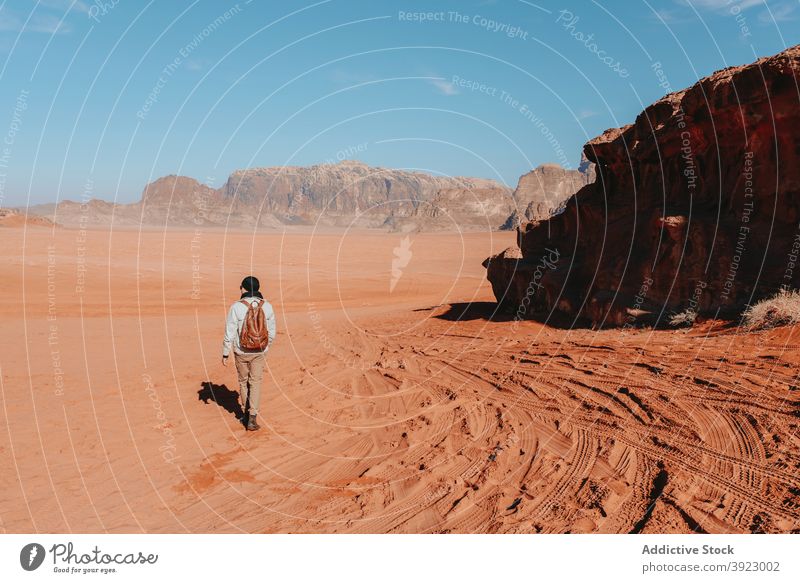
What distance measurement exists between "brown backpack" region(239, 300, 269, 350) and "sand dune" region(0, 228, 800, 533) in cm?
120

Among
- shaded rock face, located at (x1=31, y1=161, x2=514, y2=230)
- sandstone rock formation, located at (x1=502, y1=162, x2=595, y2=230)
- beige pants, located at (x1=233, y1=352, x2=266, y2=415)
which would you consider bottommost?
beige pants, located at (x1=233, y1=352, x2=266, y2=415)

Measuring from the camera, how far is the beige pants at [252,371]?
712 centimetres

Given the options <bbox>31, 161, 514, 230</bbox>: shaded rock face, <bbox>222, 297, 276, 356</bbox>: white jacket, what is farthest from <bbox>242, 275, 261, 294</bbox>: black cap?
<bbox>31, 161, 514, 230</bbox>: shaded rock face

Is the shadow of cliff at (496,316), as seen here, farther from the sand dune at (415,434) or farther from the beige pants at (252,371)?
the beige pants at (252,371)

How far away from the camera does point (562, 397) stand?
7109mm

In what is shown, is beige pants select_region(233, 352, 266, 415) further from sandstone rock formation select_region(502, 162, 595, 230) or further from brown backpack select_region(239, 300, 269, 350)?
sandstone rock formation select_region(502, 162, 595, 230)

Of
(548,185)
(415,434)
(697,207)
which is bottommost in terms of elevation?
(415,434)

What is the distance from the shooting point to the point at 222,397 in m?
8.69

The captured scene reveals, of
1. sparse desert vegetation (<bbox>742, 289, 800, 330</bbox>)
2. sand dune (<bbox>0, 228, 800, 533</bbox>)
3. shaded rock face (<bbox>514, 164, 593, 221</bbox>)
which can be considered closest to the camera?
sand dune (<bbox>0, 228, 800, 533</bbox>)

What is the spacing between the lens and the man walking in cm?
696

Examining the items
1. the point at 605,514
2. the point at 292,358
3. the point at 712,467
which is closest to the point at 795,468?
the point at 712,467

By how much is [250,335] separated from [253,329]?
85mm

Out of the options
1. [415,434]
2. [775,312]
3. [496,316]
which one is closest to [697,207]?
[775,312]

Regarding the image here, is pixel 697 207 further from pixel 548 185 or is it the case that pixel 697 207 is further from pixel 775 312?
pixel 548 185
